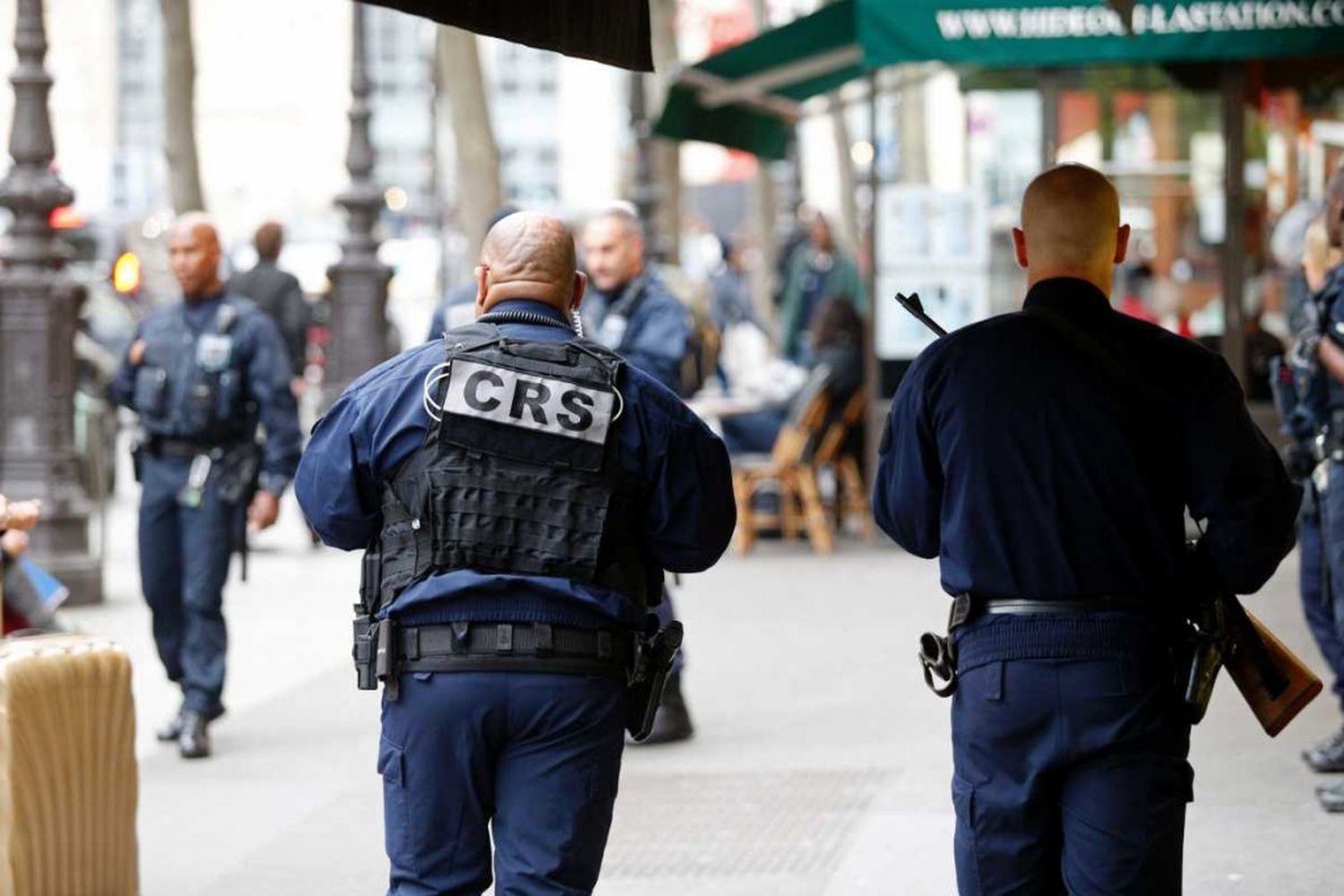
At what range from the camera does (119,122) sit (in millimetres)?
66125

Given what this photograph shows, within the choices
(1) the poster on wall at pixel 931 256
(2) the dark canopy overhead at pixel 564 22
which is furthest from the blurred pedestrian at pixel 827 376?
(2) the dark canopy overhead at pixel 564 22

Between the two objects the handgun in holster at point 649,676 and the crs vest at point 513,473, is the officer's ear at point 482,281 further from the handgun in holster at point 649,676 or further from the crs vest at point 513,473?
the handgun in holster at point 649,676

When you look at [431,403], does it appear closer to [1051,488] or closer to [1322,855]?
[1051,488]

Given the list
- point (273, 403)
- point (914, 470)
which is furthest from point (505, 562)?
point (273, 403)

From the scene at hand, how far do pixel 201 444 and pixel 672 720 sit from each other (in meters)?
2.03

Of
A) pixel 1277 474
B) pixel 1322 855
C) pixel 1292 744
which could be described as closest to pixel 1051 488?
pixel 1277 474

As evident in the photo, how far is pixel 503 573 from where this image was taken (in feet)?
16.3

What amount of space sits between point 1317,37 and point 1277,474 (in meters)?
9.96

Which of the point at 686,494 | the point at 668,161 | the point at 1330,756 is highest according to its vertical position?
the point at 668,161

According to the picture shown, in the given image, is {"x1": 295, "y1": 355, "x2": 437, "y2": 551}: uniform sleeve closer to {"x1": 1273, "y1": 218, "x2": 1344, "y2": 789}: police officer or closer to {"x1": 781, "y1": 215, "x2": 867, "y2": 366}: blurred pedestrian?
{"x1": 1273, "y1": 218, "x2": 1344, "y2": 789}: police officer

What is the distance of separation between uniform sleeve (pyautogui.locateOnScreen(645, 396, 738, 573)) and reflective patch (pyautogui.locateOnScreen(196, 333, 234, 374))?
4.31 m

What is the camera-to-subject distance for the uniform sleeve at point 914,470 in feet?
16.4

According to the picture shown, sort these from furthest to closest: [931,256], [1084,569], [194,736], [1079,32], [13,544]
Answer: [931,256]
[1079,32]
[194,736]
[13,544]
[1084,569]

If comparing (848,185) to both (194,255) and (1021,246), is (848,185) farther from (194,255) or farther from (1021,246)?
(1021,246)
